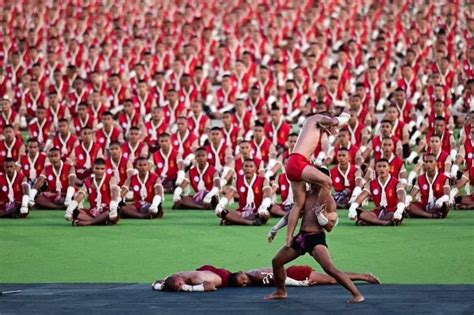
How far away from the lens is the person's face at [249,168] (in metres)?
14.7

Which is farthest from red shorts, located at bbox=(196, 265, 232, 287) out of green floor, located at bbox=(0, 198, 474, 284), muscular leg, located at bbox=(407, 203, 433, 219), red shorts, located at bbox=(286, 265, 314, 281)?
muscular leg, located at bbox=(407, 203, 433, 219)

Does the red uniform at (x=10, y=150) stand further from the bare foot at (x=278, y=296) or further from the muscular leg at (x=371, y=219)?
the bare foot at (x=278, y=296)

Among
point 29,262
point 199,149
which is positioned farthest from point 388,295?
point 199,149

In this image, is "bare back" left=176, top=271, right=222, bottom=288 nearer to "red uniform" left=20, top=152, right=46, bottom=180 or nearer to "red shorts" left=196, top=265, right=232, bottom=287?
"red shorts" left=196, top=265, right=232, bottom=287

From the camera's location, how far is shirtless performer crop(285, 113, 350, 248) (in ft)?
30.3

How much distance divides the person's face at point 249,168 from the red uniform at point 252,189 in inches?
2.2

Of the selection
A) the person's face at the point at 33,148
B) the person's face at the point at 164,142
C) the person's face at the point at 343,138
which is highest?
the person's face at the point at 343,138

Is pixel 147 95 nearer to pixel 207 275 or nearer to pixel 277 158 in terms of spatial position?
pixel 277 158

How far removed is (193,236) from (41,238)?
1.56 meters

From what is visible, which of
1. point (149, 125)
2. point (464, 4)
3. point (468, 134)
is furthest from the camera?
point (464, 4)

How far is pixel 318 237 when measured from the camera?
929 cm

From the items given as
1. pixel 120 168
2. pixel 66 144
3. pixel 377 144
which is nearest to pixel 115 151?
pixel 120 168

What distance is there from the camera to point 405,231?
13.5 meters

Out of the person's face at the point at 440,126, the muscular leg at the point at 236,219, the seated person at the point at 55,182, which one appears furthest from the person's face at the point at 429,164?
the seated person at the point at 55,182
